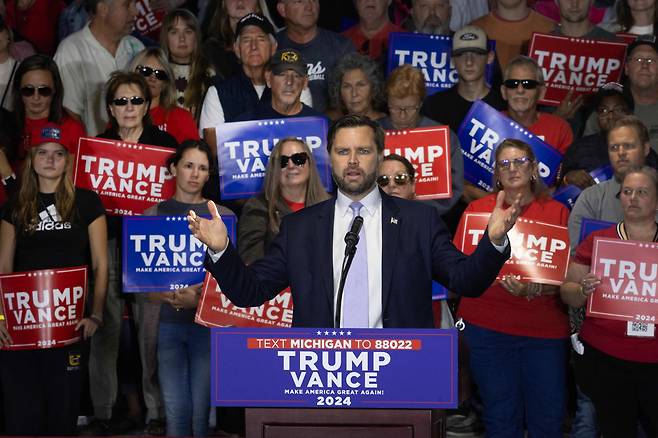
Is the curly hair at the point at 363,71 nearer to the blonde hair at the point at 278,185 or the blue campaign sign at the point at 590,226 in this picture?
the blonde hair at the point at 278,185

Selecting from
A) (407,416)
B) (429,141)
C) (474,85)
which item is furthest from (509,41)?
(407,416)

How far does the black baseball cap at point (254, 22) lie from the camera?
23.7 ft

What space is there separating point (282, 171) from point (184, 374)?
1.17 m

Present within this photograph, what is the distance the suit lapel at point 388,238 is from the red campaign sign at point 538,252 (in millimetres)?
1800

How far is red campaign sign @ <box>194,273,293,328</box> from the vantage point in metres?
5.88

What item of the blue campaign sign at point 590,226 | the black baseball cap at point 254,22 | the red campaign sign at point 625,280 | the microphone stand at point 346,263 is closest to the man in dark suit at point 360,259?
the microphone stand at point 346,263

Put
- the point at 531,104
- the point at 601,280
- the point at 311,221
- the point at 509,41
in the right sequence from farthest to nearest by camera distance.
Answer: the point at 509,41 < the point at 531,104 < the point at 601,280 < the point at 311,221

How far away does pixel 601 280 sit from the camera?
5262 mm

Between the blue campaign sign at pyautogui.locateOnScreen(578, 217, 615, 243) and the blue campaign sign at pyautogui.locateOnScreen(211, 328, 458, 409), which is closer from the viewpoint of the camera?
the blue campaign sign at pyautogui.locateOnScreen(211, 328, 458, 409)

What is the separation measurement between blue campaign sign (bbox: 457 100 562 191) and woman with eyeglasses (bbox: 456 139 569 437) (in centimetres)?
→ 65

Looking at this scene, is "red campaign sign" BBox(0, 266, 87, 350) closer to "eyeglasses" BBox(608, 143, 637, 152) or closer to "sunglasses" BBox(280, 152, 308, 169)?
"sunglasses" BBox(280, 152, 308, 169)

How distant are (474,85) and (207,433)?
2684 mm

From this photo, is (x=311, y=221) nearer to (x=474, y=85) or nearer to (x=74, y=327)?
(x=74, y=327)

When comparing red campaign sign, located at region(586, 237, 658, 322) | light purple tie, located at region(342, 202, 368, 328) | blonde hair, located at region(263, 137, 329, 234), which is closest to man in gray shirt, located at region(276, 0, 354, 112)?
blonde hair, located at region(263, 137, 329, 234)
